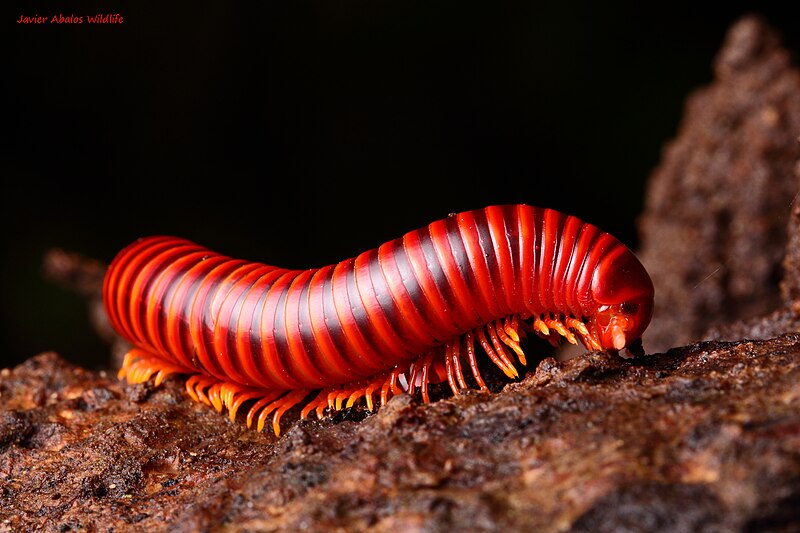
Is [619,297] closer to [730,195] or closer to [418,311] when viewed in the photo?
[418,311]

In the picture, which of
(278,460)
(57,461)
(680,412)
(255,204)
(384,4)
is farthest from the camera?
(255,204)

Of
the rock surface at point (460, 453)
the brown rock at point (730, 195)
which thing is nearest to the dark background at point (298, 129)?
the brown rock at point (730, 195)

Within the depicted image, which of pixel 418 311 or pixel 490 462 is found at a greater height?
pixel 418 311

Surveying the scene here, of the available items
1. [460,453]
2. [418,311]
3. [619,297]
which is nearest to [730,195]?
[619,297]

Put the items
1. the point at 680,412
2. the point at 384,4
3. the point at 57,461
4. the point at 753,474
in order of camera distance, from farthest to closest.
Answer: the point at 384,4 < the point at 57,461 < the point at 680,412 < the point at 753,474

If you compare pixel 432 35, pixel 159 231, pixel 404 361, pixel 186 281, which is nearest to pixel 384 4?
pixel 432 35

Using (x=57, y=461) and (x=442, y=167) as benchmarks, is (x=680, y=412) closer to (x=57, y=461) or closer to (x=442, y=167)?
(x=57, y=461)
